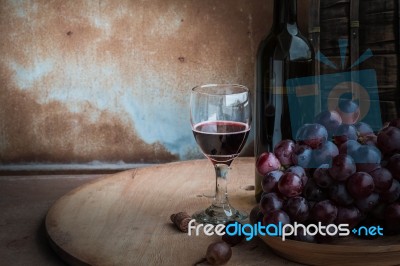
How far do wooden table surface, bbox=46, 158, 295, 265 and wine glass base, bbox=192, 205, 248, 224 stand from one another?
0.04 meters

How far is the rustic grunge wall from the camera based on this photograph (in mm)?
2076

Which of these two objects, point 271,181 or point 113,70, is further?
point 113,70

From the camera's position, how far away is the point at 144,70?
2.13 m

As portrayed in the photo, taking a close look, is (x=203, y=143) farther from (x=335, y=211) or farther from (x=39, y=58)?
(x=39, y=58)

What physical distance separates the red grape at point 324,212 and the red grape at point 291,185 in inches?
1.4

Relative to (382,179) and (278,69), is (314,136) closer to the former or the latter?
(382,179)

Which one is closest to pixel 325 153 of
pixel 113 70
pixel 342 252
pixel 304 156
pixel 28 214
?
pixel 304 156

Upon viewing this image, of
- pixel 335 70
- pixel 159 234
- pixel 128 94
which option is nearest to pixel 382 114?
pixel 335 70

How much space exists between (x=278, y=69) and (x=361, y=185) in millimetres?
363

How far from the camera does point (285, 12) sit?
1.17 metres

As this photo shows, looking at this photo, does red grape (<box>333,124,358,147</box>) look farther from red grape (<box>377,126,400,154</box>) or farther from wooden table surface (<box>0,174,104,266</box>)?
wooden table surface (<box>0,174,104,266</box>)

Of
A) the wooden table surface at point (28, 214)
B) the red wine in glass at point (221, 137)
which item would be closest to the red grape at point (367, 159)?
the red wine in glass at point (221, 137)

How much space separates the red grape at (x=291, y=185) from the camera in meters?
0.94

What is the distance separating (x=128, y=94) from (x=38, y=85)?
315 mm
